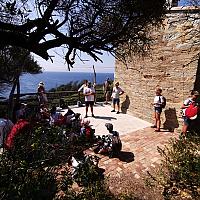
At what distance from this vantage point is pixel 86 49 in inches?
207

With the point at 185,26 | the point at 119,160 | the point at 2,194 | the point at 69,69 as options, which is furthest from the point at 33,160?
the point at 185,26

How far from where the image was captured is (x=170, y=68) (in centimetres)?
1106

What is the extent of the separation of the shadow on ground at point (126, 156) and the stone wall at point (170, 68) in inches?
124

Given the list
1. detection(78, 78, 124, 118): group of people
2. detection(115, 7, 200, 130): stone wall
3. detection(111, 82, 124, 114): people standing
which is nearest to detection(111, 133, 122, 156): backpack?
detection(115, 7, 200, 130): stone wall

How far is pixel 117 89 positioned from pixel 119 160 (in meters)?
5.50

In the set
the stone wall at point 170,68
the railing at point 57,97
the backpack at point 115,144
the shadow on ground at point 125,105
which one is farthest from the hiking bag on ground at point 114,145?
the railing at point 57,97

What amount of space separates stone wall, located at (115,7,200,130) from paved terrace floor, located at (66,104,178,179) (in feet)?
2.50

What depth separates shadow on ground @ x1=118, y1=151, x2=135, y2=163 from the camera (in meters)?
7.95

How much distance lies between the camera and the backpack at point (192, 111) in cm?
903

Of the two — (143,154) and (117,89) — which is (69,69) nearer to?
(143,154)

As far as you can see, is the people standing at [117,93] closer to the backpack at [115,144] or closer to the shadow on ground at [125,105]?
the shadow on ground at [125,105]

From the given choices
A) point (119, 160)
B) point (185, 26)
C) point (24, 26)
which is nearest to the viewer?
point (24, 26)

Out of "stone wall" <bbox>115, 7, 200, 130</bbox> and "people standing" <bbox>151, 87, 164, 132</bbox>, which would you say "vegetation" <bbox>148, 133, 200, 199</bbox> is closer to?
"stone wall" <bbox>115, 7, 200, 130</bbox>

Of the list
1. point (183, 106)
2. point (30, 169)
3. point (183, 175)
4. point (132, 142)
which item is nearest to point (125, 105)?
point (183, 106)
